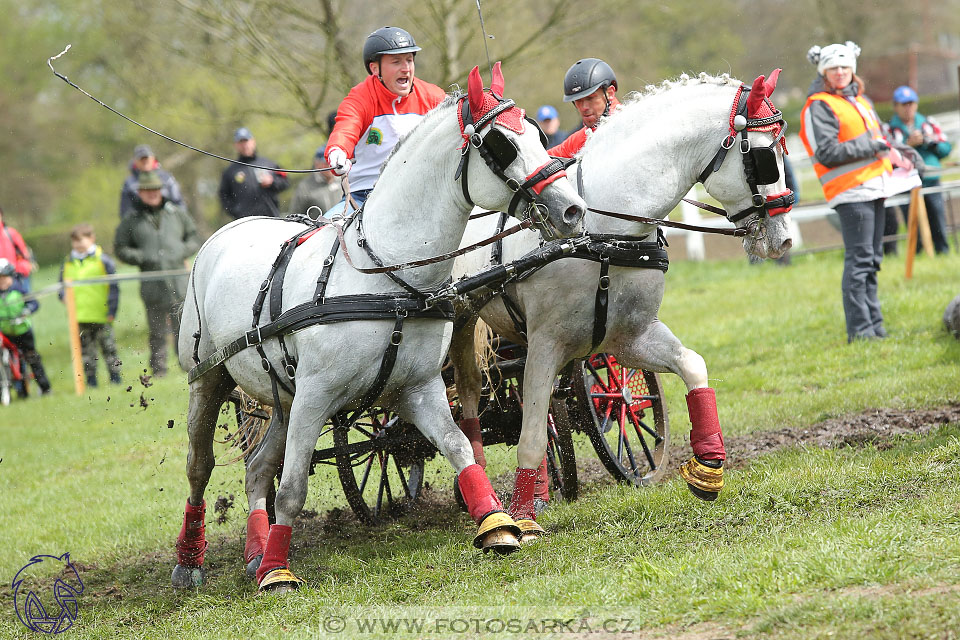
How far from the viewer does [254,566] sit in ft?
17.6

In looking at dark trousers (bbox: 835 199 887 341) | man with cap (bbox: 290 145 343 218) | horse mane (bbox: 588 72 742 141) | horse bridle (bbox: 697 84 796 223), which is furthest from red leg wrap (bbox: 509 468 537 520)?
man with cap (bbox: 290 145 343 218)

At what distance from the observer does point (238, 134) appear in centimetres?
1204

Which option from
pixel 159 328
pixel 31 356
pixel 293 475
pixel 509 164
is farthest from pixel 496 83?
pixel 31 356

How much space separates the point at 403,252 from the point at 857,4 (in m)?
22.8

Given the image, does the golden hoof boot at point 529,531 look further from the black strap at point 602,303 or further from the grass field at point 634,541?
the black strap at point 602,303

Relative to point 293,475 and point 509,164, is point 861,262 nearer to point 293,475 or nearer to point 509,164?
point 509,164

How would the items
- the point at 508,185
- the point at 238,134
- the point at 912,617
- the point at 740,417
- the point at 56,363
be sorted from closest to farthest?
the point at 912,617 → the point at 508,185 → the point at 740,417 → the point at 238,134 → the point at 56,363

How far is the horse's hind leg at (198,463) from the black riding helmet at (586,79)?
2.55 metres

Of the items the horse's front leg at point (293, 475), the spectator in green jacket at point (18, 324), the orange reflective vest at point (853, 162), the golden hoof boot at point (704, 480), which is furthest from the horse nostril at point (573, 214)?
the spectator in green jacket at point (18, 324)

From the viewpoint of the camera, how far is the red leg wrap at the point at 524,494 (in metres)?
5.14

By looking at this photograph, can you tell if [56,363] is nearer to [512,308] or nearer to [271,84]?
[271,84]

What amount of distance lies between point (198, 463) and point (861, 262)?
19.7ft


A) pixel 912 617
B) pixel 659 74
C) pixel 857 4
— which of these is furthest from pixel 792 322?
pixel 857 4

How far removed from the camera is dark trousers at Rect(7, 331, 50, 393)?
13047 millimetres
